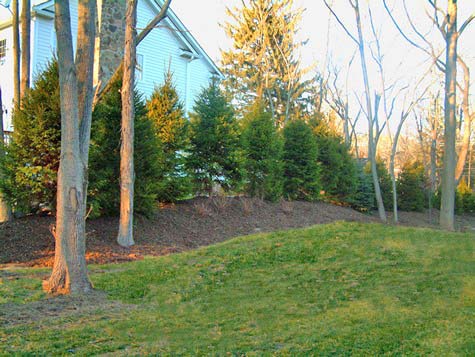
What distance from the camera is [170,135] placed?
12.0 meters

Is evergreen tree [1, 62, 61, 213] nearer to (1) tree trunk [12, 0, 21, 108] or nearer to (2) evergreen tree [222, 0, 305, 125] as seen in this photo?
(1) tree trunk [12, 0, 21, 108]

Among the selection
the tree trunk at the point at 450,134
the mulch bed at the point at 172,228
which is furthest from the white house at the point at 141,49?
the tree trunk at the point at 450,134

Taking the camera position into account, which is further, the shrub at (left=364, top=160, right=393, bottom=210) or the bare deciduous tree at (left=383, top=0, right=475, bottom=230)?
the shrub at (left=364, top=160, right=393, bottom=210)

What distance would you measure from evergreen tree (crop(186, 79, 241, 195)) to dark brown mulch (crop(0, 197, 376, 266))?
0.71 meters

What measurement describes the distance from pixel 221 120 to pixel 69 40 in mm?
Answer: 7766

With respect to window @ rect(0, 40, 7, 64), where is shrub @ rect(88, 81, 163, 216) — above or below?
below

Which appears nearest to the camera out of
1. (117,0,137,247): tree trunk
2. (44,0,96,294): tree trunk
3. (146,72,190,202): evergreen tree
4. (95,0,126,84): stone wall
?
(44,0,96,294): tree trunk

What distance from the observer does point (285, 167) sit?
1712cm

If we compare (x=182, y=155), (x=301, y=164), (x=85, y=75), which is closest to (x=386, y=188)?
(x=301, y=164)

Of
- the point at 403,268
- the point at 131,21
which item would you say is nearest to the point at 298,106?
the point at 131,21

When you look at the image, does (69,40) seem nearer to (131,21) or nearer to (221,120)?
(131,21)

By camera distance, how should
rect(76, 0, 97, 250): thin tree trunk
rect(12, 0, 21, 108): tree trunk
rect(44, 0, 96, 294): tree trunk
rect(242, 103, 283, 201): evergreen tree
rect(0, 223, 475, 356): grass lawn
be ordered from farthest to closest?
1. rect(242, 103, 283, 201): evergreen tree
2. rect(12, 0, 21, 108): tree trunk
3. rect(76, 0, 97, 250): thin tree trunk
4. rect(44, 0, 96, 294): tree trunk
5. rect(0, 223, 475, 356): grass lawn

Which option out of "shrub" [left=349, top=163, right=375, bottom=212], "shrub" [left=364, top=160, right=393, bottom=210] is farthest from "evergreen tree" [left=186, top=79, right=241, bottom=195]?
"shrub" [left=364, top=160, right=393, bottom=210]

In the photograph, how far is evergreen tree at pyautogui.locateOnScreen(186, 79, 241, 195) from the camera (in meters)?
13.1
